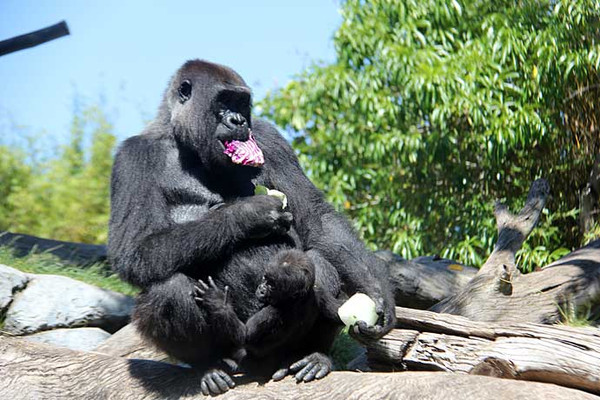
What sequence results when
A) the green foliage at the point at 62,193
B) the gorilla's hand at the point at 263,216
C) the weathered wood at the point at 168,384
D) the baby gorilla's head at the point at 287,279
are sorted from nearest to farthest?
the weathered wood at the point at 168,384, the baby gorilla's head at the point at 287,279, the gorilla's hand at the point at 263,216, the green foliage at the point at 62,193

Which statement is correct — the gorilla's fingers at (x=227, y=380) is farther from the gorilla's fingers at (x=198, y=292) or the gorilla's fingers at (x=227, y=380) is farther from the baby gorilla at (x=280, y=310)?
the gorilla's fingers at (x=198, y=292)

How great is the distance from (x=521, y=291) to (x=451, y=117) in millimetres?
4516

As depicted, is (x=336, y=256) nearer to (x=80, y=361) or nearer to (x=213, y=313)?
(x=213, y=313)

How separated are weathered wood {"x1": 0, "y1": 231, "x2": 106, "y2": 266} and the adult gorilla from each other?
15.4 ft

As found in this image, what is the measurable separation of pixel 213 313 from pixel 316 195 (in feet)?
4.18

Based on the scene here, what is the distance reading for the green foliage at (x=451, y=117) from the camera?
368 inches

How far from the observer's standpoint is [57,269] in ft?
28.8

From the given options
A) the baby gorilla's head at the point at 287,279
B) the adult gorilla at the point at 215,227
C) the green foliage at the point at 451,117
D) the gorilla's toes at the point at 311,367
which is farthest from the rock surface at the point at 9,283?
the green foliage at the point at 451,117

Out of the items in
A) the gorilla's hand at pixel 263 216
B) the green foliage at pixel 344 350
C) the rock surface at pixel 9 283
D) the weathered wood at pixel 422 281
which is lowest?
the rock surface at pixel 9 283

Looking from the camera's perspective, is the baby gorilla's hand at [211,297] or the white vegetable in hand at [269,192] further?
the white vegetable in hand at [269,192]

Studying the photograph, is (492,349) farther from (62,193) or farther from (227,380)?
(62,193)

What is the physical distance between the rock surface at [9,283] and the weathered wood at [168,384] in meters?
2.24

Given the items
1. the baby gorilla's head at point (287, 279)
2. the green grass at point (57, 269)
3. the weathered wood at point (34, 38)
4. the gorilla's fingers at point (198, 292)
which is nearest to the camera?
the baby gorilla's head at point (287, 279)

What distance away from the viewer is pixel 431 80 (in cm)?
943
